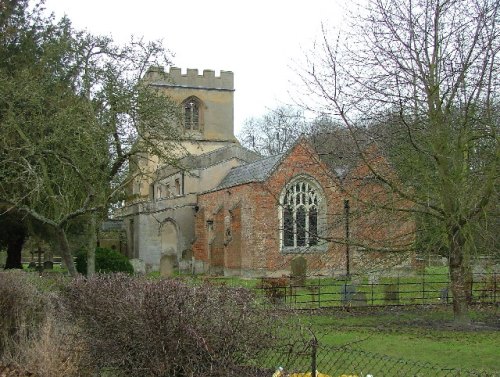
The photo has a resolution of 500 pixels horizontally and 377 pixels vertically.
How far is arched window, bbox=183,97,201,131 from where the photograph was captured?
4716 centimetres

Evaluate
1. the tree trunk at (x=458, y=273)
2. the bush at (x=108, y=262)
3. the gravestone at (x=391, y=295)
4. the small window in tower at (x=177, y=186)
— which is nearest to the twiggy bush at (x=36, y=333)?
the tree trunk at (x=458, y=273)

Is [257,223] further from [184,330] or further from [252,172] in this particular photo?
[184,330]

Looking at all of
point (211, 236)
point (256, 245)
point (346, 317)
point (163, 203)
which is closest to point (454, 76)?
point (346, 317)

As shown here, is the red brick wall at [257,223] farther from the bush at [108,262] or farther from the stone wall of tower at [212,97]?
the stone wall of tower at [212,97]

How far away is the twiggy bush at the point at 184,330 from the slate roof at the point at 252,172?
22.4 metres

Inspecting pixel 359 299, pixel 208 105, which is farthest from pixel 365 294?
pixel 208 105

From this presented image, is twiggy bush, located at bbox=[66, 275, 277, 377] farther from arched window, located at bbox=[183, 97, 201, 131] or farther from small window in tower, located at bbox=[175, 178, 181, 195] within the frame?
arched window, located at bbox=[183, 97, 201, 131]

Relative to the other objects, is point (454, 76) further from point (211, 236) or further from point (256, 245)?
point (211, 236)

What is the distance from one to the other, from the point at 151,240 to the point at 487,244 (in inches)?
961

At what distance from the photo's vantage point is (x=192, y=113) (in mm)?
47656

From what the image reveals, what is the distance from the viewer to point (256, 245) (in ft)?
94.5

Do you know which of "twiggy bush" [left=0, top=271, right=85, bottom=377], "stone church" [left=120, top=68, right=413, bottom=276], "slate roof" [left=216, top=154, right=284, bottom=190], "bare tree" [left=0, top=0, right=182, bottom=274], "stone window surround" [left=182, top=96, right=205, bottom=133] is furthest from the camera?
"stone window surround" [left=182, top=96, right=205, bottom=133]

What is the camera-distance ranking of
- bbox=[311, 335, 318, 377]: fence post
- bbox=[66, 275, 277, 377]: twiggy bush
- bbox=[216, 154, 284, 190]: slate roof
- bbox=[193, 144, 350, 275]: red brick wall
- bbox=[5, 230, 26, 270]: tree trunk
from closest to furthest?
bbox=[311, 335, 318, 377]: fence post → bbox=[66, 275, 277, 377]: twiggy bush → bbox=[5, 230, 26, 270]: tree trunk → bbox=[193, 144, 350, 275]: red brick wall → bbox=[216, 154, 284, 190]: slate roof

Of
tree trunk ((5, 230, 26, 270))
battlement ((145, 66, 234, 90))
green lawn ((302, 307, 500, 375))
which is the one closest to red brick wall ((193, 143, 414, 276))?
green lawn ((302, 307, 500, 375))
